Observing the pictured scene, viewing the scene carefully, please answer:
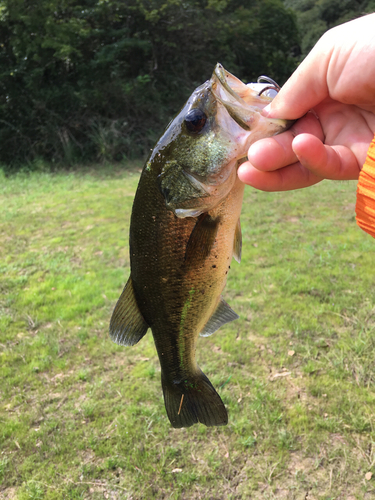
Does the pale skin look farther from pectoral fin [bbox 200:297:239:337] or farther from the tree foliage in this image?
the tree foliage

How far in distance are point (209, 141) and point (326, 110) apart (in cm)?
66

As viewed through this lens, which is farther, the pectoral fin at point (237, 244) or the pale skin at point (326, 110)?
the pectoral fin at point (237, 244)

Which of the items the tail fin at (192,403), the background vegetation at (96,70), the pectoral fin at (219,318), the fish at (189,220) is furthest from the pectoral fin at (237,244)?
the background vegetation at (96,70)

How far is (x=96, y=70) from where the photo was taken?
12742 millimetres

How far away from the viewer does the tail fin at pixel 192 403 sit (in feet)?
5.52

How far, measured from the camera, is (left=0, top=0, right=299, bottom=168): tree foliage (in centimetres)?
1183

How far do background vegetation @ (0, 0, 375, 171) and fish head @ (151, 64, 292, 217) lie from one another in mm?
10927

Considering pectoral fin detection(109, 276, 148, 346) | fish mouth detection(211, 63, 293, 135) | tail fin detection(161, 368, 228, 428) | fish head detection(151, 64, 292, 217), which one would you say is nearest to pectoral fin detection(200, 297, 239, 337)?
tail fin detection(161, 368, 228, 428)

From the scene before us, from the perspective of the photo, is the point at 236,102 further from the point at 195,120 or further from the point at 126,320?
the point at 126,320

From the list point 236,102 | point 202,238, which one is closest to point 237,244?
point 202,238

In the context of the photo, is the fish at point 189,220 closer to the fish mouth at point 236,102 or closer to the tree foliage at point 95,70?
the fish mouth at point 236,102

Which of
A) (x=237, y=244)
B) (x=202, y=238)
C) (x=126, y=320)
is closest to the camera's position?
(x=202, y=238)

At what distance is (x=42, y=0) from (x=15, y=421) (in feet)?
42.3

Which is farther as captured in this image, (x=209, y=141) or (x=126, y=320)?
(x=126, y=320)
